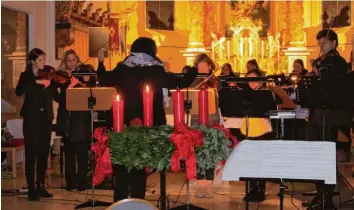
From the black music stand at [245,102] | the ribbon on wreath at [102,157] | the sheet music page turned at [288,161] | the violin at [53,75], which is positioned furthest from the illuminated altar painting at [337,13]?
the ribbon on wreath at [102,157]

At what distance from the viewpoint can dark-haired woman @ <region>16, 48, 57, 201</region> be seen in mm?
6992

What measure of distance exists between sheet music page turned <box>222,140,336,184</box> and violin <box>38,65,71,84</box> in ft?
14.2

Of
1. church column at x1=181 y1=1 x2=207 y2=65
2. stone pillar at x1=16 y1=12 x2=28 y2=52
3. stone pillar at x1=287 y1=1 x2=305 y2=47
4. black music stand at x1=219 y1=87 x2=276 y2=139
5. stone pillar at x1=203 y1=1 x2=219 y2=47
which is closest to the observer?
black music stand at x1=219 y1=87 x2=276 y2=139

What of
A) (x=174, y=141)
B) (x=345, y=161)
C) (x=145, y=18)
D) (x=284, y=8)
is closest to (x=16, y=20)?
(x=345, y=161)

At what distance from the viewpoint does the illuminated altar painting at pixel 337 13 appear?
2161cm

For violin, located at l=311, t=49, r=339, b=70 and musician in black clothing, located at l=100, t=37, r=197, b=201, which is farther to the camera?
violin, located at l=311, t=49, r=339, b=70

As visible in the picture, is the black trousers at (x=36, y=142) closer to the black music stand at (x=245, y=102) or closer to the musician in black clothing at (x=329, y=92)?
the black music stand at (x=245, y=102)

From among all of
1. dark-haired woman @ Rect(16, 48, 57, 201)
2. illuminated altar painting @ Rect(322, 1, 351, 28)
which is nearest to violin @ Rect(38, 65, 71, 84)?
dark-haired woman @ Rect(16, 48, 57, 201)

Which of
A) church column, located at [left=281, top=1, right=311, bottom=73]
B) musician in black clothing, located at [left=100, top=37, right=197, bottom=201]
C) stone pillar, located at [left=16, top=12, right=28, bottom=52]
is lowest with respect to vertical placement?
musician in black clothing, located at [left=100, top=37, right=197, bottom=201]

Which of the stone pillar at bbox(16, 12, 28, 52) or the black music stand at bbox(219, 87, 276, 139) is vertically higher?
the stone pillar at bbox(16, 12, 28, 52)

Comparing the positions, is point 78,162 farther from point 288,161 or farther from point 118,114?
point 288,161

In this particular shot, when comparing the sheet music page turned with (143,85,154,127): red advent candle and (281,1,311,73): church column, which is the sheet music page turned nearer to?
(143,85,154,127): red advent candle

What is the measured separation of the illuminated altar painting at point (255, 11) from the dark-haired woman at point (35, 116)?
16738 mm

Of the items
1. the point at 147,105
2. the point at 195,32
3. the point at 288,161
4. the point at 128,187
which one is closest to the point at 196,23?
the point at 195,32
